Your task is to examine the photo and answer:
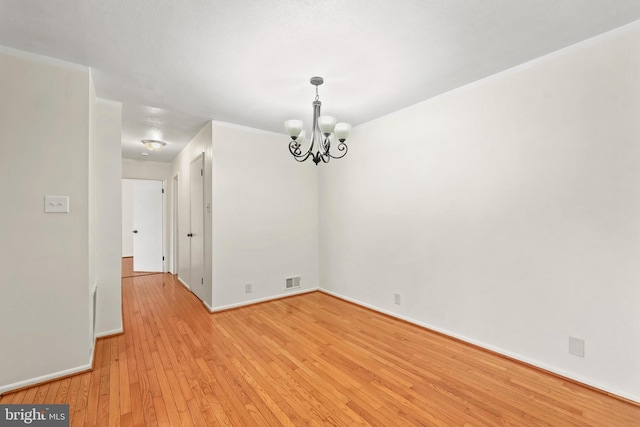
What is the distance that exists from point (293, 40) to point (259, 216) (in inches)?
→ 103

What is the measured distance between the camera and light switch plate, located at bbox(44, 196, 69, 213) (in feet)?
7.37

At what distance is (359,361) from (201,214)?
307cm

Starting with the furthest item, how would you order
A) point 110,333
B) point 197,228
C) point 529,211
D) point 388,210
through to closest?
point 197,228, point 388,210, point 110,333, point 529,211

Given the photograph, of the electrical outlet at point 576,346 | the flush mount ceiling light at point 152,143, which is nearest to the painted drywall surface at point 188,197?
the flush mount ceiling light at point 152,143

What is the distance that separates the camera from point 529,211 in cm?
Answer: 241

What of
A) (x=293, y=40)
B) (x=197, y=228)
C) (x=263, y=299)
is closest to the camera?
(x=293, y=40)

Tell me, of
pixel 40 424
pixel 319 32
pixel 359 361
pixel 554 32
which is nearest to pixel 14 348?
pixel 40 424

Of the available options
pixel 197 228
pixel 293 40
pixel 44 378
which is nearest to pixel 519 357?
pixel 293 40

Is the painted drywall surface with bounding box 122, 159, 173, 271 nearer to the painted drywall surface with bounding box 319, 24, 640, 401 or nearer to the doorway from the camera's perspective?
the doorway

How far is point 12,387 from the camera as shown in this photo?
2.09 metres

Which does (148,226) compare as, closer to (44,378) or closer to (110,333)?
(110,333)

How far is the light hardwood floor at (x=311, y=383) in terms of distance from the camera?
5.97 feet

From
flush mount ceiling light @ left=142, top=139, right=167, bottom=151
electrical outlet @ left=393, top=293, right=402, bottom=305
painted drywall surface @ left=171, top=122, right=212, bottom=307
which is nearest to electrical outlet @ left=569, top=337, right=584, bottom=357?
electrical outlet @ left=393, top=293, right=402, bottom=305

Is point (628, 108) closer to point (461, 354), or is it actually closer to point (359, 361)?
point (461, 354)
